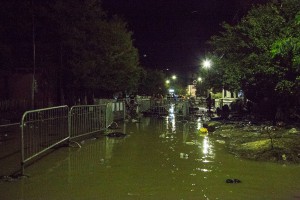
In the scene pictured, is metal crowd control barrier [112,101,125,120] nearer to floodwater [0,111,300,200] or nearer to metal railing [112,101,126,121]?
metal railing [112,101,126,121]

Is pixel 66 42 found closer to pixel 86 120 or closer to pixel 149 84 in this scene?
pixel 86 120

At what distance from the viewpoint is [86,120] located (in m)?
14.8

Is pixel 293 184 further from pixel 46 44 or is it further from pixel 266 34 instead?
pixel 46 44

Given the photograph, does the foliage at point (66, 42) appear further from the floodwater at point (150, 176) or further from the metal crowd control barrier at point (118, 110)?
the floodwater at point (150, 176)

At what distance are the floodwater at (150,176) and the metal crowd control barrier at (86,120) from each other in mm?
1536

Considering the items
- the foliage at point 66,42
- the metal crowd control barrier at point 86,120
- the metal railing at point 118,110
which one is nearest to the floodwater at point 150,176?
the metal crowd control barrier at point 86,120

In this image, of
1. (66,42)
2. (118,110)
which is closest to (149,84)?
(66,42)

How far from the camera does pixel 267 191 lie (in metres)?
7.03

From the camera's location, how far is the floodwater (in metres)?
6.83

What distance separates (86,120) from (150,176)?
702 cm

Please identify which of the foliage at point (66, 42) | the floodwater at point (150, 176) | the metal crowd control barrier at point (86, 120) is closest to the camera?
the floodwater at point (150, 176)

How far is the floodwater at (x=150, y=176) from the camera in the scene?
6828mm

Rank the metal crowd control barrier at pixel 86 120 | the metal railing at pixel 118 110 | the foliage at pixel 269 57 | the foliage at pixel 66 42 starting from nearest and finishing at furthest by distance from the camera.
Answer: the metal crowd control barrier at pixel 86 120 < the foliage at pixel 269 57 < the metal railing at pixel 118 110 < the foliage at pixel 66 42

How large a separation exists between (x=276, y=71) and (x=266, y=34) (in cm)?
147
